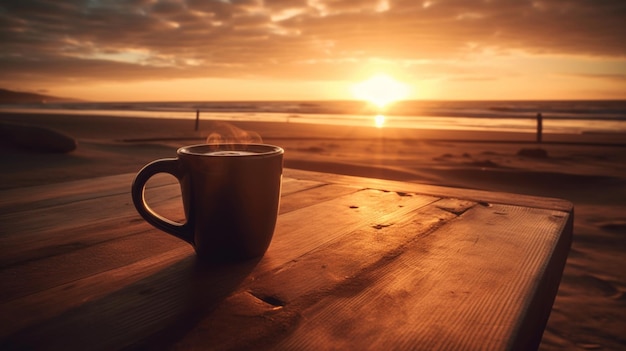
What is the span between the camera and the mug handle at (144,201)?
712 mm

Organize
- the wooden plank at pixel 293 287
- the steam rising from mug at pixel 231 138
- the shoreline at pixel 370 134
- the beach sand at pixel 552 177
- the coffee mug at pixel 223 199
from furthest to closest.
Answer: the shoreline at pixel 370 134 < the beach sand at pixel 552 177 < the steam rising from mug at pixel 231 138 < the coffee mug at pixel 223 199 < the wooden plank at pixel 293 287

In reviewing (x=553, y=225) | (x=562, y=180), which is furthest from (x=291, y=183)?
(x=562, y=180)

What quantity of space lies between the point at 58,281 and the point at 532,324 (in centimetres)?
76

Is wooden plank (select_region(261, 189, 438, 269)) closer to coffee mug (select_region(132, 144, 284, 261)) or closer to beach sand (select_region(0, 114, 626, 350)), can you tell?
coffee mug (select_region(132, 144, 284, 261))

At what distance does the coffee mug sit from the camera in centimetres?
68

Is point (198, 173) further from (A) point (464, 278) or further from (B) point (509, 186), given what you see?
(B) point (509, 186)

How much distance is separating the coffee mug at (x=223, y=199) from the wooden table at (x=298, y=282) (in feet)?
0.14

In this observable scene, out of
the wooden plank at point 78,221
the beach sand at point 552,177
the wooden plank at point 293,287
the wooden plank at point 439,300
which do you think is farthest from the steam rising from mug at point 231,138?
the wooden plank at point 439,300

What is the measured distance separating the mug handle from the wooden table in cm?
6

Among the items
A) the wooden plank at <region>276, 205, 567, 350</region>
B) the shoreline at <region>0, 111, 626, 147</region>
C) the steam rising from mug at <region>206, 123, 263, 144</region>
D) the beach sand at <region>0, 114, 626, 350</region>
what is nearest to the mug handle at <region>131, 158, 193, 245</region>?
the steam rising from mug at <region>206, 123, 263, 144</region>

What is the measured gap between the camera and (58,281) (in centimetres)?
→ 63

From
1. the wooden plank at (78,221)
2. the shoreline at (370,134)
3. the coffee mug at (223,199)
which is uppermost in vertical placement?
the shoreline at (370,134)

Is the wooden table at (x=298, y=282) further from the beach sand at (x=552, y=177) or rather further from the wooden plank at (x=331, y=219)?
the beach sand at (x=552, y=177)

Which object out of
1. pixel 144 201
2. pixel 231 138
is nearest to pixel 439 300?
pixel 144 201
